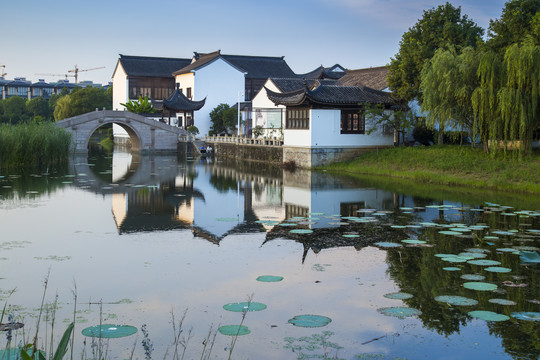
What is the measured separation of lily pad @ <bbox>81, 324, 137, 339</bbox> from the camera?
612 centimetres

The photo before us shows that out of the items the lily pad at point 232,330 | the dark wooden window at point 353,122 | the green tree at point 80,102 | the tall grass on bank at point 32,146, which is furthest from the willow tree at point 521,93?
the green tree at point 80,102

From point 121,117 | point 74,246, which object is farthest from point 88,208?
point 121,117

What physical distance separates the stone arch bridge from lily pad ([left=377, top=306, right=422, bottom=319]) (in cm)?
3345

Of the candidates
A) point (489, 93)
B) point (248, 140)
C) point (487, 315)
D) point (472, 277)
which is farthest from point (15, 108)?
point (487, 315)

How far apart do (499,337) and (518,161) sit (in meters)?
14.4

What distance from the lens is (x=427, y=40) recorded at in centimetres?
2562

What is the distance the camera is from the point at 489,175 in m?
19.6

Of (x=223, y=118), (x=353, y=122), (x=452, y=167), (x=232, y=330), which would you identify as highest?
(x=223, y=118)

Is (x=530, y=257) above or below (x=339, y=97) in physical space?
below

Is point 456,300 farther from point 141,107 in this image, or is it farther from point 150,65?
point 150,65

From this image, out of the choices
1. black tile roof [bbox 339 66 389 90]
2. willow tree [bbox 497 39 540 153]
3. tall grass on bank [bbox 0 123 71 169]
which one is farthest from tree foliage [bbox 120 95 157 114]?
willow tree [bbox 497 39 540 153]

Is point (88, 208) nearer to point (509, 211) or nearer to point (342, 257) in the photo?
point (342, 257)

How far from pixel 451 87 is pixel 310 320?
16827 mm

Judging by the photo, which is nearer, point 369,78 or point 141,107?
point 369,78
